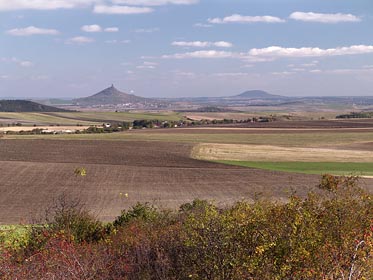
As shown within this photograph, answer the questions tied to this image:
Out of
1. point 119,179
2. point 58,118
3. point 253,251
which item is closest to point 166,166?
point 119,179

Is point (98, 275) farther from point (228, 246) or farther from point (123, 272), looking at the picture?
point (228, 246)

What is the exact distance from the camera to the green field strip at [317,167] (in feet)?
180

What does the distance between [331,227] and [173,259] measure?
520 centimetres

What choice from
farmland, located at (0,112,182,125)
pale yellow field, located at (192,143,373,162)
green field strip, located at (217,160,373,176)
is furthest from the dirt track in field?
farmland, located at (0,112,182,125)

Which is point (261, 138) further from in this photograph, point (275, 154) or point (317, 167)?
point (317, 167)

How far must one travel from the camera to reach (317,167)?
190 feet

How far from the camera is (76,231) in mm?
26750

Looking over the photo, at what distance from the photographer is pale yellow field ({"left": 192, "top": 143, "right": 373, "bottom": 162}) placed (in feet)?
209

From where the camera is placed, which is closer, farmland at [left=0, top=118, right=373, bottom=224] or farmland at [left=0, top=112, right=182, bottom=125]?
farmland at [left=0, top=118, right=373, bottom=224]

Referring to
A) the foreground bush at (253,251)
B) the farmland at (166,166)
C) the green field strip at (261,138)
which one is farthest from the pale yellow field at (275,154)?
the foreground bush at (253,251)

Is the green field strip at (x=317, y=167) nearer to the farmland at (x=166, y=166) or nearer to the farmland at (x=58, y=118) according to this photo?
→ the farmland at (x=166, y=166)

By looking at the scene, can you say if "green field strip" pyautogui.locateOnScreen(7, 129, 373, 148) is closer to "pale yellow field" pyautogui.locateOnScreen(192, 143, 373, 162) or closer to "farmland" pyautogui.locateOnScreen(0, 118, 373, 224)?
"farmland" pyautogui.locateOnScreen(0, 118, 373, 224)

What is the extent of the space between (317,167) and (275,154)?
1040cm

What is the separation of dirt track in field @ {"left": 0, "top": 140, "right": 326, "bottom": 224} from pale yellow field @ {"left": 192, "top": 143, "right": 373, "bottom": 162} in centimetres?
429
